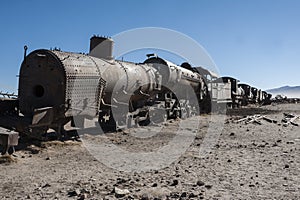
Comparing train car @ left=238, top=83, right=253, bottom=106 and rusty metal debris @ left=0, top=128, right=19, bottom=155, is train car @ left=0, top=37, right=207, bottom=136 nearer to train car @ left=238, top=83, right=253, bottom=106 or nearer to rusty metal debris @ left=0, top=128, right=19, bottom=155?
rusty metal debris @ left=0, top=128, right=19, bottom=155

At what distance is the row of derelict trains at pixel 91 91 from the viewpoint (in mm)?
7695

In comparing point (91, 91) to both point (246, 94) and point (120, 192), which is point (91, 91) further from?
point (246, 94)

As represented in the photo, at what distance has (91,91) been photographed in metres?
8.55

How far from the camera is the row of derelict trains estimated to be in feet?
25.2

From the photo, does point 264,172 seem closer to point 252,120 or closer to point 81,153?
point 81,153

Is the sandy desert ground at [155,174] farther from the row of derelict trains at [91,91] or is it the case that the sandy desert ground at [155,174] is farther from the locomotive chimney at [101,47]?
the locomotive chimney at [101,47]

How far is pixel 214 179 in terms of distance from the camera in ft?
Result: 17.3

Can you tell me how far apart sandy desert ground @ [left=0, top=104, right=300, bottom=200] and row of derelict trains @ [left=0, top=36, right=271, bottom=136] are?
0.74 metres

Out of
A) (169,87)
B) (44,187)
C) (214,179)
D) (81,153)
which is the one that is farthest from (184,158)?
(169,87)

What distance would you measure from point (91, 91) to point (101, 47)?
7.30 ft

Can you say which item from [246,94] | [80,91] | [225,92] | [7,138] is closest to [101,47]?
[80,91]

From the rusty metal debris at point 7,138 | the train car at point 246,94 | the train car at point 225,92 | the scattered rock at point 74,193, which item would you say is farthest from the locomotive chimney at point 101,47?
the train car at point 246,94

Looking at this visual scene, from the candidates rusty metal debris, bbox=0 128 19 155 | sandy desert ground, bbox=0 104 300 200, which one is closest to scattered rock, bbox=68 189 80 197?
sandy desert ground, bbox=0 104 300 200

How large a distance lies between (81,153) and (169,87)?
27.1 feet
